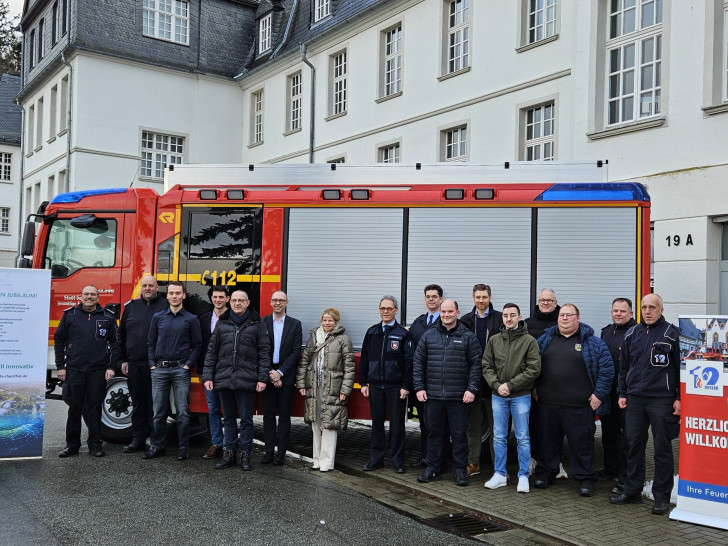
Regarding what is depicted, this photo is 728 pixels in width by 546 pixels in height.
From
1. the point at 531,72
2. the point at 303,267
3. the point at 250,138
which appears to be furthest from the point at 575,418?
the point at 250,138

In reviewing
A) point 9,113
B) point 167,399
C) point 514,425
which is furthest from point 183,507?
point 9,113

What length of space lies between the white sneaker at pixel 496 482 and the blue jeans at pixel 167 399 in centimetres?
323

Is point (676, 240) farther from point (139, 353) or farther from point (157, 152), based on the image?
point (157, 152)

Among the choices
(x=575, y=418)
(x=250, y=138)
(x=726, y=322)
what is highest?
(x=250, y=138)

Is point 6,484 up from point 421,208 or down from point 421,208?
down

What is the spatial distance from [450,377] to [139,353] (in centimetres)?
347

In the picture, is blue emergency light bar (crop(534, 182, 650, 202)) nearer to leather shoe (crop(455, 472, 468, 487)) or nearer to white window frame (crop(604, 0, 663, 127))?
leather shoe (crop(455, 472, 468, 487))

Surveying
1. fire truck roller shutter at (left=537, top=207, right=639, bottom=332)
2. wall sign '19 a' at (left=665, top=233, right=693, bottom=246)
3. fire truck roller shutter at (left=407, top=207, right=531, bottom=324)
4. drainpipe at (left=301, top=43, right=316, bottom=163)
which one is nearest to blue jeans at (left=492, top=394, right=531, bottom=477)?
fire truck roller shutter at (left=407, top=207, right=531, bottom=324)

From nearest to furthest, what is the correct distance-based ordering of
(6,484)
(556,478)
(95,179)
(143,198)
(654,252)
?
(6,484) < (556,478) < (143,198) < (654,252) < (95,179)

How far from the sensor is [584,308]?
7840 mm

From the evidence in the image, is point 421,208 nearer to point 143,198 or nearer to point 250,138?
point 143,198

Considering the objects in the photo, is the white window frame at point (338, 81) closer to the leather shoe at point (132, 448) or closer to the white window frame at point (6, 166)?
the leather shoe at point (132, 448)

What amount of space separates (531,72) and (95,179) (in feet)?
55.3

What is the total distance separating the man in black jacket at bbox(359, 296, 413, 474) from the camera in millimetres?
7668
